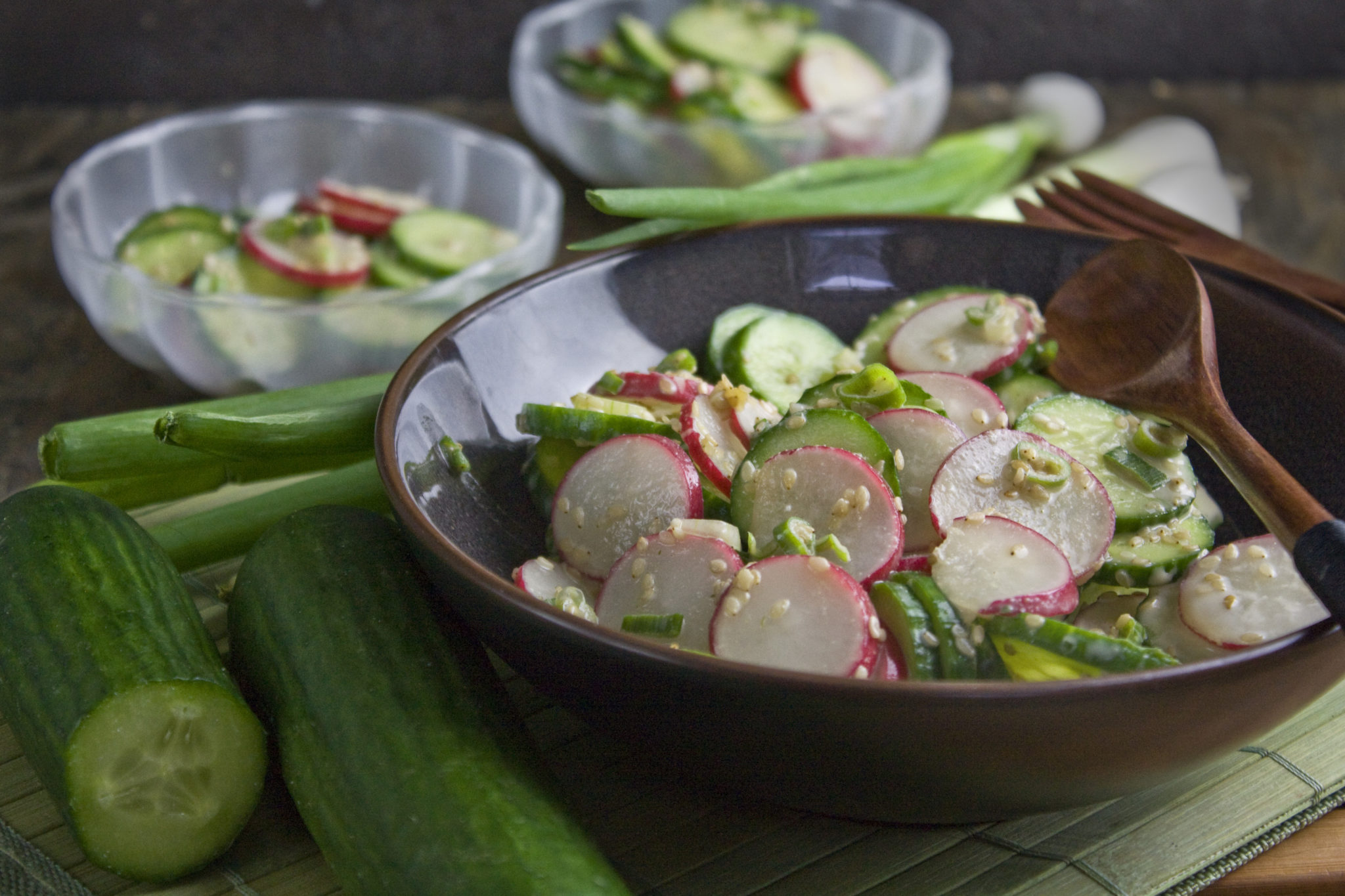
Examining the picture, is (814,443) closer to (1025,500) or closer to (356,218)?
(1025,500)

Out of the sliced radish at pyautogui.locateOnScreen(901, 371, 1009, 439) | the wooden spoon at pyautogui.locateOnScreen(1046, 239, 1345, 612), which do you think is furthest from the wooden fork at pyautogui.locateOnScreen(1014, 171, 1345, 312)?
the sliced radish at pyautogui.locateOnScreen(901, 371, 1009, 439)

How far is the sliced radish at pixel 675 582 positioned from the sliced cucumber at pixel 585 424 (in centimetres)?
19

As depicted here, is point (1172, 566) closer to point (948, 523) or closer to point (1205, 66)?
point (948, 523)

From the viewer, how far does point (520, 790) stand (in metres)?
1.14

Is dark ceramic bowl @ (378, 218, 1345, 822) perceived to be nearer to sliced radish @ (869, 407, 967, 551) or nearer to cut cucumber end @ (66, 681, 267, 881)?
cut cucumber end @ (66, 681, 267, 881)

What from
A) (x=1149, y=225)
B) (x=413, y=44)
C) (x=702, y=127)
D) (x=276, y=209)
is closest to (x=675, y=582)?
(x=1149, y=225)

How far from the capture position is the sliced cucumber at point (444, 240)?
2.42 metres

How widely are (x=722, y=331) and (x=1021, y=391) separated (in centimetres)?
41

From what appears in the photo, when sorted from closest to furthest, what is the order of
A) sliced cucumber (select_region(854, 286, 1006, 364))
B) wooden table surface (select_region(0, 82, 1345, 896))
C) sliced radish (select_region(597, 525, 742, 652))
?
1. sliced radish (select_region(597, 525, 742, 652))
2. sliced cucumber (select_region(854, 286, 1006, 364))
3. wooden table surface (select_region(0, 82, 1345, 896))

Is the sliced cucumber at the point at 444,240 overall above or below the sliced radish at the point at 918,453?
below

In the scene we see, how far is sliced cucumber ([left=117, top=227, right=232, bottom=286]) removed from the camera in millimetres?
2412

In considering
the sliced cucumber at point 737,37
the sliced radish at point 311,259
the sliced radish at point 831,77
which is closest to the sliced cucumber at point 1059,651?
the sliced radish at point 311,259

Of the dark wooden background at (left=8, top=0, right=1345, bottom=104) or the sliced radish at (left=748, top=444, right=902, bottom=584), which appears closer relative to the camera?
the sliced radish at (left=748, top=444, right=902, bottom=584)

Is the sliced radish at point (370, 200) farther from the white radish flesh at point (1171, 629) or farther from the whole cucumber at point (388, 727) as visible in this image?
the white radish flesh at point (1171, 629)
